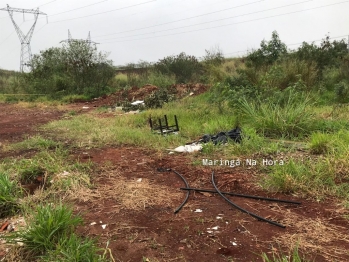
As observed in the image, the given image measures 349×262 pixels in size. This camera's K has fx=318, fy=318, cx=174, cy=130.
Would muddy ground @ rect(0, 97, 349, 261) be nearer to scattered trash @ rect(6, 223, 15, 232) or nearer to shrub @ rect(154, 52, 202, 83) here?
scattered trash @ rect(6, 223, 15, 232)

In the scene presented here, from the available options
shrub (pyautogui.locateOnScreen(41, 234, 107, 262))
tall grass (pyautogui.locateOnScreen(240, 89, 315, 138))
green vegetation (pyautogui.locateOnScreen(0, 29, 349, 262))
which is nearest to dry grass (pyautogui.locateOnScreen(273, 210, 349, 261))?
green vegetation (pyautogui.locateOnScreen(0, 29, 349, 262))

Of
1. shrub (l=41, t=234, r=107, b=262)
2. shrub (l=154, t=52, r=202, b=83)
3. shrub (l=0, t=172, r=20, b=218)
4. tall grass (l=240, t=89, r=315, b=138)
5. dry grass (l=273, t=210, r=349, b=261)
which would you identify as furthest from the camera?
shrub (l=154, t=52, r=202, b=83)

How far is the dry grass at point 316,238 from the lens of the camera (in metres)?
2.01

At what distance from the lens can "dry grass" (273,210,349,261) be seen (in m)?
2.01

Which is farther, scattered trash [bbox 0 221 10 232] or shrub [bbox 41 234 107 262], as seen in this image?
scattered trash [bbox 0 221 10 232]

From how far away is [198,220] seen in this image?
2.47 meters

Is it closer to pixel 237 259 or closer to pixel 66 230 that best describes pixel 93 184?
pixel 66 230

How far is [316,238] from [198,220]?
2.75 ft

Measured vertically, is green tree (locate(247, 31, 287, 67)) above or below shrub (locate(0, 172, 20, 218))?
above

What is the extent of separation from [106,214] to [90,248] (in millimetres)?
639

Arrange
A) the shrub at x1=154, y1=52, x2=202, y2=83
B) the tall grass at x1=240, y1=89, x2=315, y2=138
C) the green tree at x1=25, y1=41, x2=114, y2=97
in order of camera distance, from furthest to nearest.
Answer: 1. the shrub at x1=154, y1=52, x2=202, y2=83
2. the green tree at x1=25, y1=41, x2=114, y2=97
3. the tall grass at x1=240, y1=89, x2=315, y2=138

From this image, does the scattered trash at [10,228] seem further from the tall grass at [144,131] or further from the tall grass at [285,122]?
the tall grass at [285,122]

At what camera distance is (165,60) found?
58.2ft

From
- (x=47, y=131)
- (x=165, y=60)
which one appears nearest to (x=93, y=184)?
(x=47, y=131)
